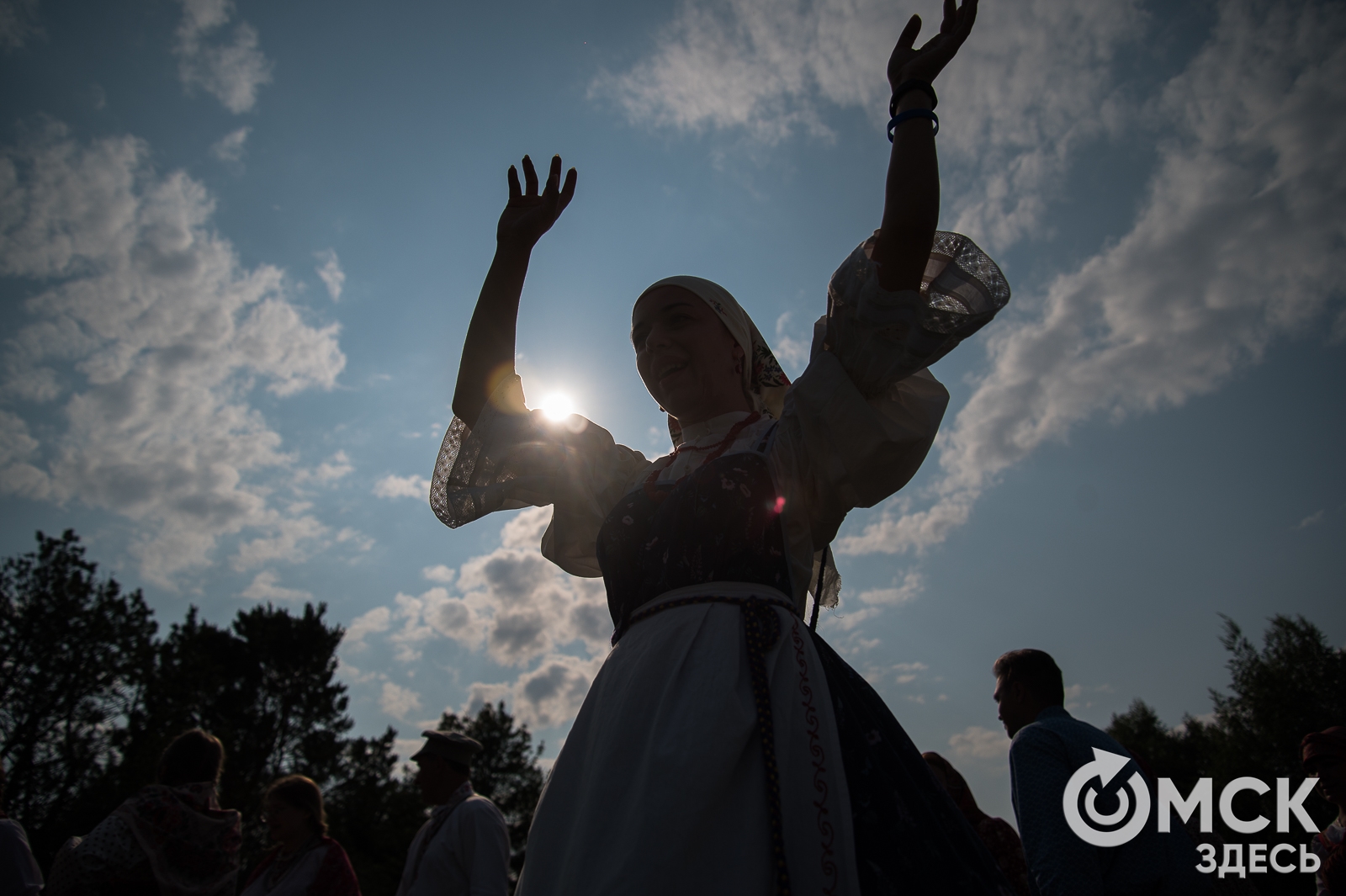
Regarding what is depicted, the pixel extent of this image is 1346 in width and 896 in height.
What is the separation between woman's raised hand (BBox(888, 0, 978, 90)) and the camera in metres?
1.61

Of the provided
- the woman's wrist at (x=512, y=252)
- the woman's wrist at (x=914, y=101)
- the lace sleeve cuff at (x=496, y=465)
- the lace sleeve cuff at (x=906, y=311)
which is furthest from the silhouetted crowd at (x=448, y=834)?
the woman's wrist at (x=512, y=252)

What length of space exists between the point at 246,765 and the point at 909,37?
3505cm

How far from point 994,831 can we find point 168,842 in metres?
4.83

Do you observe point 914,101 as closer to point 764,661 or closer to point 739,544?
point 739,544

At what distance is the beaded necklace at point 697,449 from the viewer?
5.57 ft

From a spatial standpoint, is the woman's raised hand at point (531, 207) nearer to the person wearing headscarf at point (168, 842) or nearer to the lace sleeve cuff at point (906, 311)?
the lace sleeve cuff at point (906, 311)

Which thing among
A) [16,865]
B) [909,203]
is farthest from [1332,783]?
[16,865]

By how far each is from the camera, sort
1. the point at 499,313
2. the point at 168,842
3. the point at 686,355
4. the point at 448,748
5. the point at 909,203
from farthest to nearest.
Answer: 1. the point at 448,748
2. the point at 168,842
3. the point at 499,313
4. the point at 686,355
5. the point at 909,203

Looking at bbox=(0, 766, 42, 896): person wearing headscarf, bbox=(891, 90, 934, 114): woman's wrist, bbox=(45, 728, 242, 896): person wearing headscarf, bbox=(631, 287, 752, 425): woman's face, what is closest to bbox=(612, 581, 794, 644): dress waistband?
bbox=(631, 287, 752, 425): woman's face

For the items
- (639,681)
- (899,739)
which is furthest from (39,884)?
(899,739)

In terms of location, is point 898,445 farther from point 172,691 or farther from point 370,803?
point 370,803

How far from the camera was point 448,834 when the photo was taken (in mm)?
4250

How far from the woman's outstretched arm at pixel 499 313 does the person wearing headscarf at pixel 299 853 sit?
11.6 feet

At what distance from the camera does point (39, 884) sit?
4.28 metres
